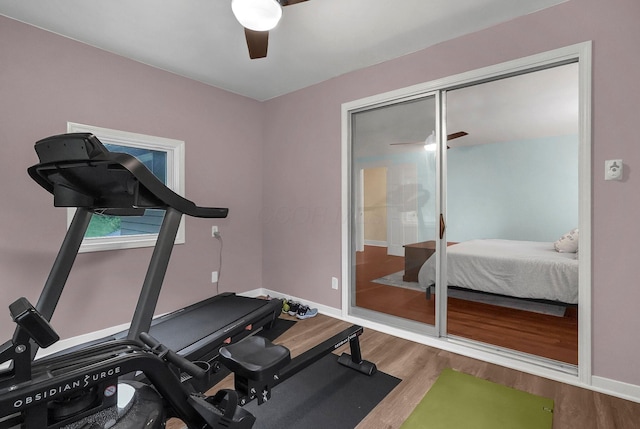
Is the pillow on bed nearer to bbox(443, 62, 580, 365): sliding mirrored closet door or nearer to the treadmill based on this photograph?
bbox(443, 62, 580, 365): sliding mirrored closet door

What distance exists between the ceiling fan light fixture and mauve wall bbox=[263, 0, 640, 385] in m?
1.51

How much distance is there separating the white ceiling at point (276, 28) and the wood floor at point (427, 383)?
98.9 inches

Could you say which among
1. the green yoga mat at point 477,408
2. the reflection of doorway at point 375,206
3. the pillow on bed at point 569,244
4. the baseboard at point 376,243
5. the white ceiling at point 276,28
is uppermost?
the white ceiling at point 276,28

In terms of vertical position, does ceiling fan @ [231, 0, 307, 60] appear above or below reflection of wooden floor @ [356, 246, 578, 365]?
above

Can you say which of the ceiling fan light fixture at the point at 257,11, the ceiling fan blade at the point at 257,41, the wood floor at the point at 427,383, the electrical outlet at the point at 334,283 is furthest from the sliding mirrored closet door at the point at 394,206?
the ceiling fan light fixture at the point at 257,11

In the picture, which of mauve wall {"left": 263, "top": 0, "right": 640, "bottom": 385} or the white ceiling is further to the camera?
the white ceiling

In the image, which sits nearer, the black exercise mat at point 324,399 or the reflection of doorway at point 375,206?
the black exercise mat at point 324,399

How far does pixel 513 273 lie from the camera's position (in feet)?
10.9

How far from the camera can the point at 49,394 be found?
89 centimetres

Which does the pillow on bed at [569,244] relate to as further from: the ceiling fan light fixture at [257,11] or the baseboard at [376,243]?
the ceiling fan light fixture at [257,11]

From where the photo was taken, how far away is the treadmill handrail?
3.78 feet

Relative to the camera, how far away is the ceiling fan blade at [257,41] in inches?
74.5

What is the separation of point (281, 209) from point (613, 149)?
9.71 ft

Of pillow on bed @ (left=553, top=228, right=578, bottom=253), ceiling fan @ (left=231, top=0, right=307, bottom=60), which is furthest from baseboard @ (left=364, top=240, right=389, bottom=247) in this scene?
pillow on bed @ (left=553, top=228, right=578, bottom=253)
